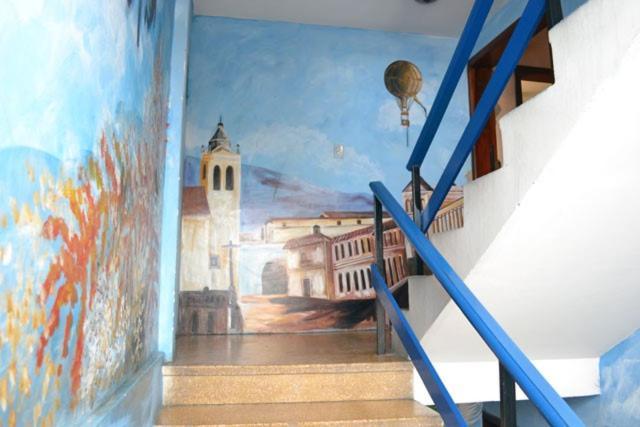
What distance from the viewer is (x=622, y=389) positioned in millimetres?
2682

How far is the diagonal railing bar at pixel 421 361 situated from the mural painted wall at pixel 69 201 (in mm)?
1248

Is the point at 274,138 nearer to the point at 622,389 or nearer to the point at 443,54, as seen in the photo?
the point at 443,54

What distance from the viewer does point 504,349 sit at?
4.68ft

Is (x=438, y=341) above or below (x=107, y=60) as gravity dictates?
below

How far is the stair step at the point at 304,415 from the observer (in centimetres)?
200

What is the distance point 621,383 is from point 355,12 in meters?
3.44

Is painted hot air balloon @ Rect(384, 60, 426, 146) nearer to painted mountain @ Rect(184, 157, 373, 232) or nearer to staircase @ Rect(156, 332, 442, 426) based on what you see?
painted mountain @ Rect(184, 157, 373, 232)

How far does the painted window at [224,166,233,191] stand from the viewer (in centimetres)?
406

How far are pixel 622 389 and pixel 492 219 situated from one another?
5.33 feet

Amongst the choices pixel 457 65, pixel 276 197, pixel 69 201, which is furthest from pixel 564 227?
pixel 276 197

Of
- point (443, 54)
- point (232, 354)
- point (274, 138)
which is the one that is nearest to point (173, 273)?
point (232, 354)

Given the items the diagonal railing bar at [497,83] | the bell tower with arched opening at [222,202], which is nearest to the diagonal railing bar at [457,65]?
the diagonal railing bar at [497,83]

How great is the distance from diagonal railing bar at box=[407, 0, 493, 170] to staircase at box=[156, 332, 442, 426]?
1134 millimetres

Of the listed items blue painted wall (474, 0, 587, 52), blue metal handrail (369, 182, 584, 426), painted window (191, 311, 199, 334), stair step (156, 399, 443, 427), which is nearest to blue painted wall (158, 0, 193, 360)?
stair step (156, 399, 443, 427)
